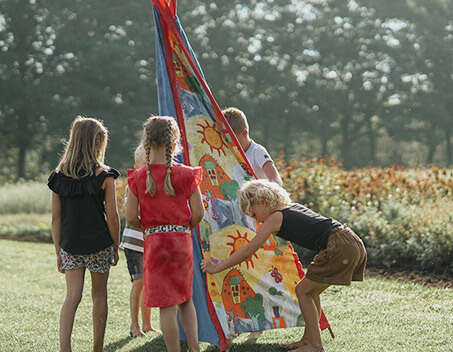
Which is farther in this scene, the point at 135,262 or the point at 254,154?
the point at 135,262

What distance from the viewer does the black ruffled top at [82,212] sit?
3727mm

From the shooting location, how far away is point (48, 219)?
1438 cm

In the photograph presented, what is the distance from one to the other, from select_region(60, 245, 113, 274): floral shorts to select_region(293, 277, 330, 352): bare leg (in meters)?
1.28

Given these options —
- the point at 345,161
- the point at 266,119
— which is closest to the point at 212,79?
the point at 266,119

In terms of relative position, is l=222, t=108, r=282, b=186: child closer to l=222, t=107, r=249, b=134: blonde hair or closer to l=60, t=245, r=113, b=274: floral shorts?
l=222, t=107, r=249, b=134: blonde hair

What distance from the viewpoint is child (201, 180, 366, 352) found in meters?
3.76

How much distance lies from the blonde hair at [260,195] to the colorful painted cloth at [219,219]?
47 centimetres

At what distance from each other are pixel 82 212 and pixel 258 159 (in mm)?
1461

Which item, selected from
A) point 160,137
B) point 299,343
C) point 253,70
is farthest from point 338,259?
point 253,70

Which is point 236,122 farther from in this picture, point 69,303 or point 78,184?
point 69,303

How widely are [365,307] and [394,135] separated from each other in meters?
32.5

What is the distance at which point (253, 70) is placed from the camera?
3484 centimetres

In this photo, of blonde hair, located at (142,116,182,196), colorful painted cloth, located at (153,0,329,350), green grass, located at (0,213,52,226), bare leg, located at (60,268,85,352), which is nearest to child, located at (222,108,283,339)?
colorful painted cloth, located at (153,0,329,350)

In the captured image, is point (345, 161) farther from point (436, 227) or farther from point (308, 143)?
point (436, 227)
